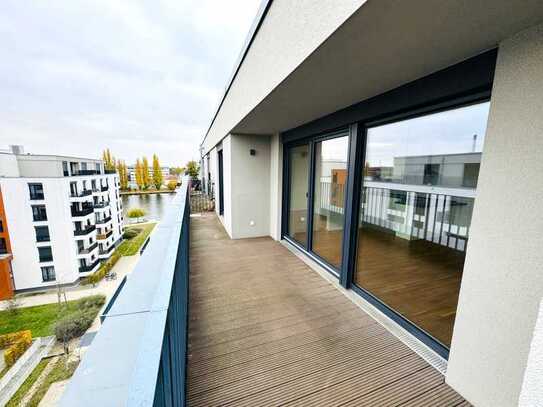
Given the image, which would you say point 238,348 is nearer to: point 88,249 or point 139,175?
point 88,249

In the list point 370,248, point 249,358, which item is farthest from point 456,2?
point 249,358

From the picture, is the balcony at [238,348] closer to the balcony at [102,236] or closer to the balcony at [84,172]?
the balcony at [84,172]

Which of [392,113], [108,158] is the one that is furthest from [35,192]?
[108,158]

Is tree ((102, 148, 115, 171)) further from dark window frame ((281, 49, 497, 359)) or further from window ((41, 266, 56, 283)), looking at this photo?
dark window frame ((281, 49, 497, 359))

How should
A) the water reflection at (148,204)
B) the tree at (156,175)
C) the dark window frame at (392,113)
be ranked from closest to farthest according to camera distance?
the dark window frame at (392,113), the water reflection at (148,204), the tree at (156,175)

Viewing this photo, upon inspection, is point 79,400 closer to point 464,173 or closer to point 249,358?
point 249,358

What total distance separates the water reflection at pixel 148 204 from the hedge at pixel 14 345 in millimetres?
15254

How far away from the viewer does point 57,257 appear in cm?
1482

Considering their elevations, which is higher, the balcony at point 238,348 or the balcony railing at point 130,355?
the balcony railing at point 130,355

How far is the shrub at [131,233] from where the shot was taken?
78.3 ft

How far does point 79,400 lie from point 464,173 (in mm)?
2366

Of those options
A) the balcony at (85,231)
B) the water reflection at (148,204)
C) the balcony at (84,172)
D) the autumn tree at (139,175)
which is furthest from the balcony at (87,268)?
the autumn tree at (139,175)

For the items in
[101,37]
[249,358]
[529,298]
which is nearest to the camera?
[529,298]

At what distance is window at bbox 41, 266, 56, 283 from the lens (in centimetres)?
1470
